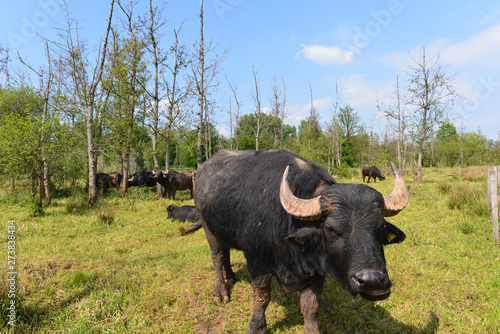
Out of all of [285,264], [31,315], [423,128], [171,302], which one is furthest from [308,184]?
[423,128]

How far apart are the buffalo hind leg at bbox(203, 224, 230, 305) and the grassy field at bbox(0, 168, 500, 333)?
150 mm

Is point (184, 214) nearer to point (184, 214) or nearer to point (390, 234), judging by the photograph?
point (184, 214)

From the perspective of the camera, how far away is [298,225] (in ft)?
8.80

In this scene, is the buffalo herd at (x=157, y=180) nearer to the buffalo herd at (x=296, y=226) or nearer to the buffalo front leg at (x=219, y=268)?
the buffalo front leg at (x=219, y=268)

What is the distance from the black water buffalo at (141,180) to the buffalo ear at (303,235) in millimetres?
14527

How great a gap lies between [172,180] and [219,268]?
1133cm

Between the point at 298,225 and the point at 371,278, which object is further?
the point at 298,225

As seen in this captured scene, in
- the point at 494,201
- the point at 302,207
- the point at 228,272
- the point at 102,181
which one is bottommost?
the point at 228,272

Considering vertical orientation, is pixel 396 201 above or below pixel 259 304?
above

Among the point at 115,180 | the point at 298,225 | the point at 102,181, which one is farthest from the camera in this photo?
the point at 115,180

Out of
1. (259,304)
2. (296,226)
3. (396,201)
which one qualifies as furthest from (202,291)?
(396,201)

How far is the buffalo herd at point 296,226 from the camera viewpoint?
2.27 meters

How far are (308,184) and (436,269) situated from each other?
355cm

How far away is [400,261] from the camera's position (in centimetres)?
490
